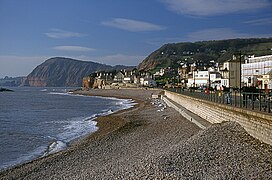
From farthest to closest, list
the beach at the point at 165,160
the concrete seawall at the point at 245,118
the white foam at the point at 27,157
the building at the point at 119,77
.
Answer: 1. the building at the point at 119,77
2. the white foam at the point at 27,157
3. the concrete seawall at the point at 245,118
4. the beach at the point at 165,160

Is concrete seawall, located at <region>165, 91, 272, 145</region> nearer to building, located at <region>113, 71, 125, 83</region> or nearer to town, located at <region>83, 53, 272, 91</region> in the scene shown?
town, located at <region>83, 53, 272, 91</region>

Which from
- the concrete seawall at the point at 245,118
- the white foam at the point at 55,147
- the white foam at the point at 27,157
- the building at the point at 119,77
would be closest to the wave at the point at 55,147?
the white foam at the point at 55,147

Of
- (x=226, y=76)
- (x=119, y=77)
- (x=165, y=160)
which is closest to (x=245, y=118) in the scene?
(x=165, y=160)

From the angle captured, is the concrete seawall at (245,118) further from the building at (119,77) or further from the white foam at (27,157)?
the building at (119,77)

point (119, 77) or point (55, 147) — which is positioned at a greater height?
point (119, 77)

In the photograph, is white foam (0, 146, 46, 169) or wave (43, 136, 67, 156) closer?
white foam (0, 146, 46, 169)

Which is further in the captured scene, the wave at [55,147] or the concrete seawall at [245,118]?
the wave at [55,147]

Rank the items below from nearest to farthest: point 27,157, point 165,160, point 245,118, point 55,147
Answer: point 165,160, point 245,118, point 27,157, point 55,147

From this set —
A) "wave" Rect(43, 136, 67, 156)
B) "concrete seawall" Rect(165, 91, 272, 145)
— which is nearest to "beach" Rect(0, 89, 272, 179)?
"concrete seawall" Rect(165, 91, 272, 145)

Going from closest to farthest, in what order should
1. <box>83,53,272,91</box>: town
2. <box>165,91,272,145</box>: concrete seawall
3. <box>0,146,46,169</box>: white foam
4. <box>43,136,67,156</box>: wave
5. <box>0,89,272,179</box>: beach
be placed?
1. <box>0,89,272,179</box>: beach
2. <box>165,91,272,145</box>: concrete seawall
3. <box>0,146,46,169</box>: white foam
4. <box>43,136,67,156</box>: wave
5. <box>83,53,272,91</box>: town

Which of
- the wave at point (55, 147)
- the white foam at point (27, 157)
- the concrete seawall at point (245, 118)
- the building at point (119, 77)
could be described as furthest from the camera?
the building at point (119, 77)

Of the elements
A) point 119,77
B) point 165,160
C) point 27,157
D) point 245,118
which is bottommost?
point 27,157

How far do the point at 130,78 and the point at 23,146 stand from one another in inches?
6168

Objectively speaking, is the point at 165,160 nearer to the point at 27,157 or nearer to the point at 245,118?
the point at 245,118
